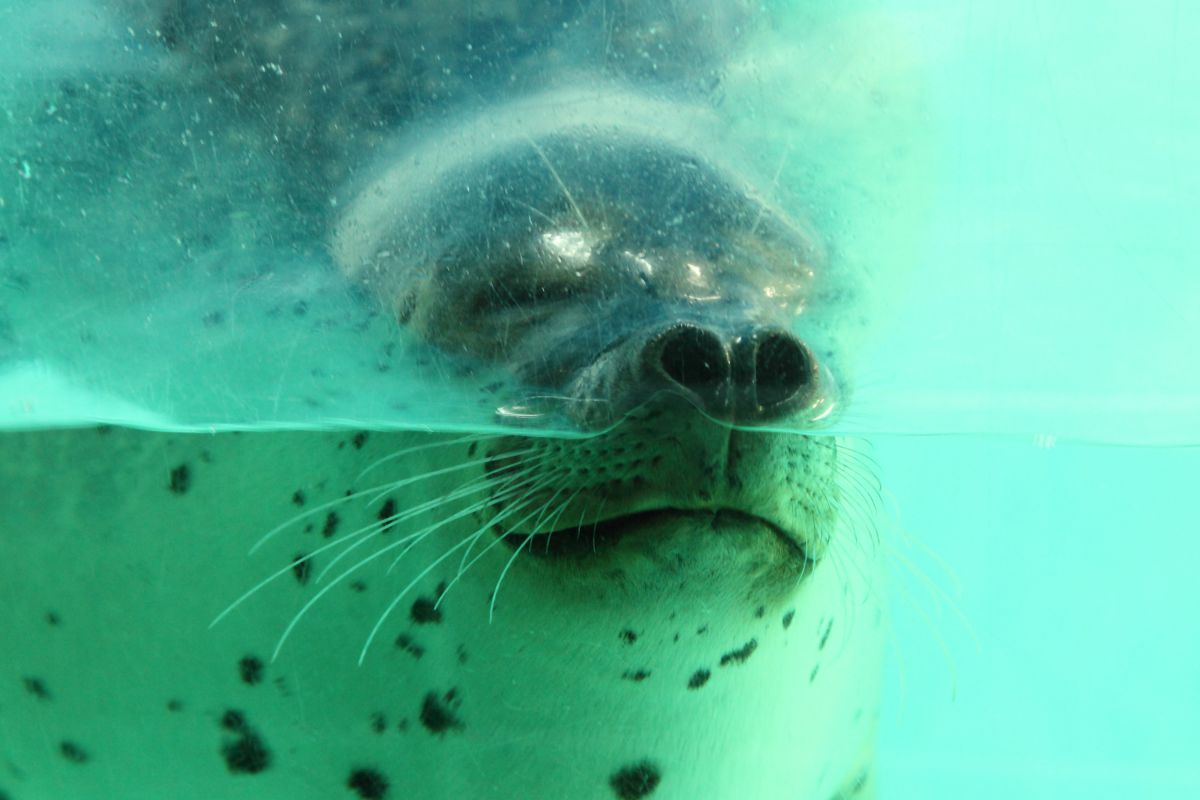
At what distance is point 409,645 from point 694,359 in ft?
2.26

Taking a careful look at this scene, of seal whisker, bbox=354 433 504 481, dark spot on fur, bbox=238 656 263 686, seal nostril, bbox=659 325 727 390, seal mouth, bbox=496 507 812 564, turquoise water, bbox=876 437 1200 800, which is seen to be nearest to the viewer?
seal nostril, bbox=659 325 727 390

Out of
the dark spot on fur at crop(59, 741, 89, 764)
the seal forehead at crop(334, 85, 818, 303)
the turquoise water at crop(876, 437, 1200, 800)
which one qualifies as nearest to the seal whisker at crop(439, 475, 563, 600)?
the seal forehead at crop(334, 85, 818, 303)

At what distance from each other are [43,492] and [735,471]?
1160mm

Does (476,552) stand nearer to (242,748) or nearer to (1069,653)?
(242,748)

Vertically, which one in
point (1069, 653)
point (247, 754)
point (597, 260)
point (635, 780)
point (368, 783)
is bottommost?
point (635, 780)

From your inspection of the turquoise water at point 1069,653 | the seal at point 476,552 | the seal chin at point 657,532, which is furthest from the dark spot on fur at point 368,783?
the turquoise water at point 1069,653

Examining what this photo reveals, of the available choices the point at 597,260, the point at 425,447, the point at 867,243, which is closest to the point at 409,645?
the point at 425,447

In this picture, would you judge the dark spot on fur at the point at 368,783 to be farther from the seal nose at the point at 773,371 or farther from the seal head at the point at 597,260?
the seal nose at the point at 773,371

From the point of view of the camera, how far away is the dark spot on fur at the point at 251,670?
65.6 inches

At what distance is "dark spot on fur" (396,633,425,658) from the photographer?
5.30 feet

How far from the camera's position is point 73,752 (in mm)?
1786

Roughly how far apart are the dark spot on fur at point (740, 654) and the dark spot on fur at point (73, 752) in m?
1.06

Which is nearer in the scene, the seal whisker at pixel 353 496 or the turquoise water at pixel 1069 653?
the seal whisker at pixel 353 496

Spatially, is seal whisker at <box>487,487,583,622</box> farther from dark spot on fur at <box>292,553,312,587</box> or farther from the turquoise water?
the turquoise water
